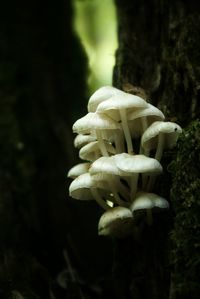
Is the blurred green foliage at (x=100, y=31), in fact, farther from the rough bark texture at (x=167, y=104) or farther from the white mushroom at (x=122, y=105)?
the white mushroom at (x=122, y=105)

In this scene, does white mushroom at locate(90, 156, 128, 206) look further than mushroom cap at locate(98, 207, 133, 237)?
No

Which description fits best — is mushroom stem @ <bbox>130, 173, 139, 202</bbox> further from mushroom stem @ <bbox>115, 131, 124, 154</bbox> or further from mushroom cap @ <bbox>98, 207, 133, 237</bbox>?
mushroom stem @ <bbox>115, 131, 124, 154</bbox>

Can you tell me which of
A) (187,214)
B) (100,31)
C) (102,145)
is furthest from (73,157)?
(100,31)

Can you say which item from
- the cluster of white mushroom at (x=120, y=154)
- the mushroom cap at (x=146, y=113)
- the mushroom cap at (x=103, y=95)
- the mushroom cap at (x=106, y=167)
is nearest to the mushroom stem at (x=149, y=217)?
the cluster of white mushroom at (x=120, y=154)

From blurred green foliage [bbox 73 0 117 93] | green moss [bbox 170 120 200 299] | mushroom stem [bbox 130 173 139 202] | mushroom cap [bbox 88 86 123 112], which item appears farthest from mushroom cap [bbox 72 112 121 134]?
blurred green foliage [bbox 73 0 117 93]

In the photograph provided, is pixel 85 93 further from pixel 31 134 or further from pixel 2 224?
pixel 2 224

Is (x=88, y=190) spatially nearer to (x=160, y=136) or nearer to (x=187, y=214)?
(x=160, y=136)

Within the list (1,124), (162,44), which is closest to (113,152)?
(162,44)
